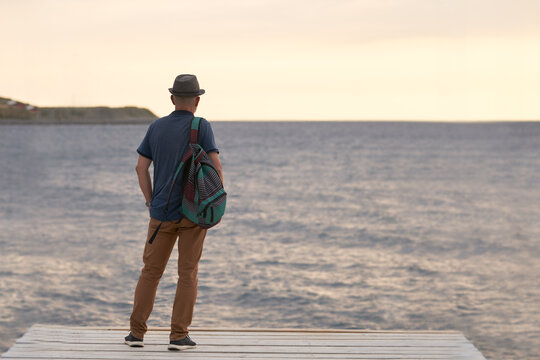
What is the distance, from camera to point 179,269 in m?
4.85

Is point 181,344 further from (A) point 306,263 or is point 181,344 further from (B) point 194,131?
(A) point 306,263

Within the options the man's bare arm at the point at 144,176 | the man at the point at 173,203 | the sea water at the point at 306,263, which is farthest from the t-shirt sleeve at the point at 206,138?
the sea water at the point at 306,263

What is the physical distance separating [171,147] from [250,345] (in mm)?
1788

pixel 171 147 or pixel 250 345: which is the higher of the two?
pixel 171 147

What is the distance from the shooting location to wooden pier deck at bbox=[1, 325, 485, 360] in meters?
4.95

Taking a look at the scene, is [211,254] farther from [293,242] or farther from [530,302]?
[530,302]

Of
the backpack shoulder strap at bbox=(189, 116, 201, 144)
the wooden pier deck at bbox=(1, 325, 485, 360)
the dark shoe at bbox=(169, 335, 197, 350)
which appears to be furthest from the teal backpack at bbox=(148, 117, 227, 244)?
the wooden pier deck at bbox=(1, 325, 485, 360)

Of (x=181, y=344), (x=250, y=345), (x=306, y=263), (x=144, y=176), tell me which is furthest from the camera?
(x=306, y=263)

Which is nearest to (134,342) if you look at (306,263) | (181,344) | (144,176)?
(181,344)

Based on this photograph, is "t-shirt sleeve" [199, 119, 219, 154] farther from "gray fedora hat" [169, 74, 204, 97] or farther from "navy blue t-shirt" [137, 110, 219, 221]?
"gray fedora hat" [169, 74, 204, 97]

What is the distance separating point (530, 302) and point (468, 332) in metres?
3.32

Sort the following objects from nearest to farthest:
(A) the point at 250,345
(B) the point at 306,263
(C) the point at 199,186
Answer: (C) the point at 199,186 → (A) the point at 250,345 → (B) the point at 306,263

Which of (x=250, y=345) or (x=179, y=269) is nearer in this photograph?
(x=179, y=269)

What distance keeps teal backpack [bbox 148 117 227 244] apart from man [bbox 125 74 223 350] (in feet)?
0.19
